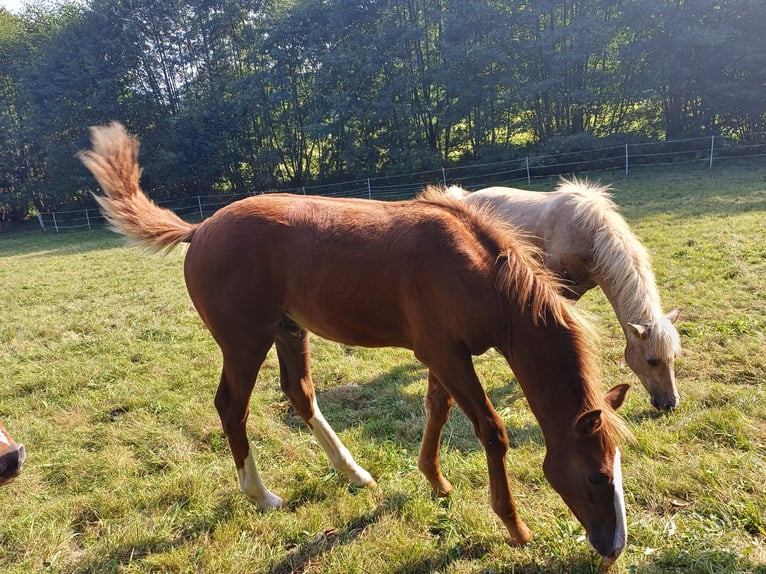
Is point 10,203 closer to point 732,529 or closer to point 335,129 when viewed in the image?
point 335,129

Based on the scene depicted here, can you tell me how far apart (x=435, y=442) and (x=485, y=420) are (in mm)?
624

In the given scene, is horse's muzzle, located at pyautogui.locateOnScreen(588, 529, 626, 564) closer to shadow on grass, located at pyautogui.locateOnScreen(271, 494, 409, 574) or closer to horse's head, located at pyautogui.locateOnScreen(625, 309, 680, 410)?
shadow on grass, located at pyautogui.locateOnScreen(271, 494, 409, 574)

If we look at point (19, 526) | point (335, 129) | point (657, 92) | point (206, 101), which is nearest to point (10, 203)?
point (206, 101)

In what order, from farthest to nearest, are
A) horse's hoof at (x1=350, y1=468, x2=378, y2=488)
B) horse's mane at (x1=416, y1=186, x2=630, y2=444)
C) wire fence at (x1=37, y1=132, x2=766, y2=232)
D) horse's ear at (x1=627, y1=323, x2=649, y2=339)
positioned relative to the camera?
1. wire fence at (x1=37, y1=132, x2=766, y2=232)
2. horse's ear at (x1=627, y1=323, x2=649, y2=339)
3. horse's hoof at (x1=350, y1=468, x2=378, y2=488)
4. horse's mane at (x1=416, y1=186, x2=630, y2=444)

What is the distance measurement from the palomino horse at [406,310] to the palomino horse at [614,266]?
34.5 inches

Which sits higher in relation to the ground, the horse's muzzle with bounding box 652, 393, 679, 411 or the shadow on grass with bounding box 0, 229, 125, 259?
the shadow on grass with bounding box 0, 229, 125, 259

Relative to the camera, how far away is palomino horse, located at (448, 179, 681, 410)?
10.1 ft

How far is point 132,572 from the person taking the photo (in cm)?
217

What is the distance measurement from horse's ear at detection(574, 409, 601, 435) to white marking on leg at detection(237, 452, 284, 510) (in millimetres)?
1766

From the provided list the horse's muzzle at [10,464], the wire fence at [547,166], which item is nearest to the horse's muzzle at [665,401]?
the horse's muzzle at [10,464]

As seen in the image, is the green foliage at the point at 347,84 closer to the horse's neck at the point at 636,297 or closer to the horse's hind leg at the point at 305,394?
the horse's neck at the point at 636,297

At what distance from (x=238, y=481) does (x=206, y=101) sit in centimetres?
2464

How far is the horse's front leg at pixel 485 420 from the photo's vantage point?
1968mm

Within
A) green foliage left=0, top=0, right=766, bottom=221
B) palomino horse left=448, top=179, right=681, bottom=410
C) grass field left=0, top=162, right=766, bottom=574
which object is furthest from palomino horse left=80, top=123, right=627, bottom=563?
green foliage left=0, top=0, right=766, bottom=221
